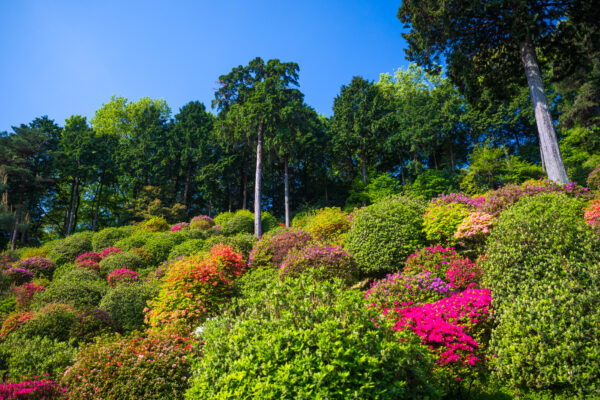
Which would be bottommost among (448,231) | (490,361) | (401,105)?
(490,361)

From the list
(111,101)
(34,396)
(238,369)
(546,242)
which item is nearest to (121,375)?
(34,396)

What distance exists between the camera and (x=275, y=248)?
31.8ft

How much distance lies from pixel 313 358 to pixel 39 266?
15529mm

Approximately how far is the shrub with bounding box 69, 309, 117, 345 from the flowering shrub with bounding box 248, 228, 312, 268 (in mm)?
3814

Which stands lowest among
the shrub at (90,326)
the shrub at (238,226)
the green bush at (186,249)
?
the shrub at (90,326)

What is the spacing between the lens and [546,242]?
4816 mm

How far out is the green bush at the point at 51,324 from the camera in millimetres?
6324

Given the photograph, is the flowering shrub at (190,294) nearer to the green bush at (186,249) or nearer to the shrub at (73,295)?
the shrub at (73,295)

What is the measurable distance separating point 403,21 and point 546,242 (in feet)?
36.0

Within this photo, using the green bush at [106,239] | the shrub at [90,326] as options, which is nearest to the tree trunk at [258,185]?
the green bush at [106,239]

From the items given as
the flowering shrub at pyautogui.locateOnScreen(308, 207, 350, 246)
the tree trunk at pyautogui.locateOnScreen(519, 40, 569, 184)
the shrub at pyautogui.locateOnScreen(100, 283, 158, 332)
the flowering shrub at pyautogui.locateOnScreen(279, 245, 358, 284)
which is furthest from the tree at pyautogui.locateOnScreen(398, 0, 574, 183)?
the shrub at pyautogui.locateOnScreen(100, 283, 158, 332)

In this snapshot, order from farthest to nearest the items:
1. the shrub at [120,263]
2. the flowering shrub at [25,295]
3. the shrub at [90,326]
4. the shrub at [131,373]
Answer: the shrub at [120,263] → the flowering shrub at [25,295] → the shrub at [90,326] → the shrub at [131,373]

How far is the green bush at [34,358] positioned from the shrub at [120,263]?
21.5 ft

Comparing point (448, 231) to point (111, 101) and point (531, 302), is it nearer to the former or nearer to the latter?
point (531, 302)
